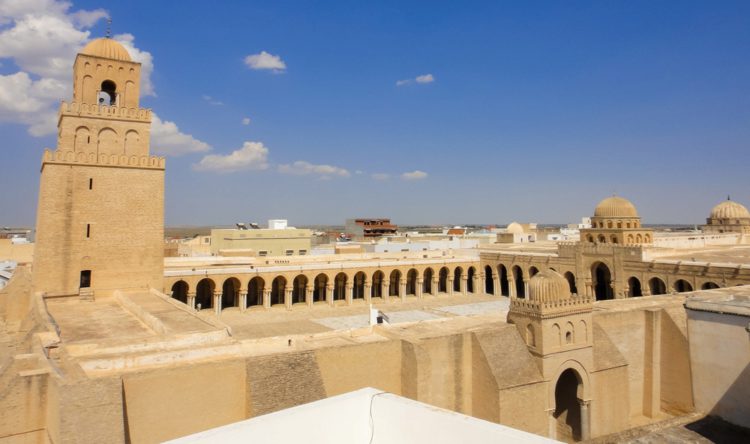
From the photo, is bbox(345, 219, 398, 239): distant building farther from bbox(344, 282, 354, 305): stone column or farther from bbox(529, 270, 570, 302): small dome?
bbox(529, 270, 570, 302): small dome

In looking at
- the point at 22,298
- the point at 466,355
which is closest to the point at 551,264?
the point at 466,355

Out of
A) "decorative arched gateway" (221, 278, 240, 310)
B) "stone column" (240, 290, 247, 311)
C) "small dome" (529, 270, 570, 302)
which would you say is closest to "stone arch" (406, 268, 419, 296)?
"decorative arched gateway" (221, 278, 240, 310)

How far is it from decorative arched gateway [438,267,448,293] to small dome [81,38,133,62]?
28.7m

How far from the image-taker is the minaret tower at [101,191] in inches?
696

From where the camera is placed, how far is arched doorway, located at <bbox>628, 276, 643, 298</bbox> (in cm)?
3019

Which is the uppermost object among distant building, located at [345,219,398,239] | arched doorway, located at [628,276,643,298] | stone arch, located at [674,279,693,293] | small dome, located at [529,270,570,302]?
distant building, located at [345,219,398,239]

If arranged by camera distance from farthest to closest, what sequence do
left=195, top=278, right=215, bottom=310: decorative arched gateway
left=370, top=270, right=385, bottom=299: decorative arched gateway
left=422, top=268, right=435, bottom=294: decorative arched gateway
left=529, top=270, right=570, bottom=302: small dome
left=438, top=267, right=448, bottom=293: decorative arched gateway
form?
left=422, top=268, right=435, bottom=294: decorative arched gateway < left=438, top=267, right=448, bottom=293: decorative arched gateway < left=370, top=270, right=385, bottom=299: decorative arched gateway < left=195, top=278, right=215, bottom=310: decorative arched gateway < left=529, top=270, right=570, bottom=302: small dome

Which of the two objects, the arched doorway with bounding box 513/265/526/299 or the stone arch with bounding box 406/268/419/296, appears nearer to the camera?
the arched doorway with bounding box 513/265/526/299

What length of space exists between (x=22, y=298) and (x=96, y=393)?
13.3m

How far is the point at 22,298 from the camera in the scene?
18.3 metres

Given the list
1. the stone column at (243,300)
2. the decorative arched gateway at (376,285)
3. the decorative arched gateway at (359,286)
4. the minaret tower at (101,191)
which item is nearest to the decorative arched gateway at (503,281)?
the decorative arched gateway at (376,285)

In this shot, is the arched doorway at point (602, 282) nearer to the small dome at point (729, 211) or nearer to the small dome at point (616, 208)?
the small dome at point (616, 208)

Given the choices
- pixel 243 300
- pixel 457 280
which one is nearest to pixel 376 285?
pixel 457 280

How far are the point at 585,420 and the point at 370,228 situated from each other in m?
68.1
